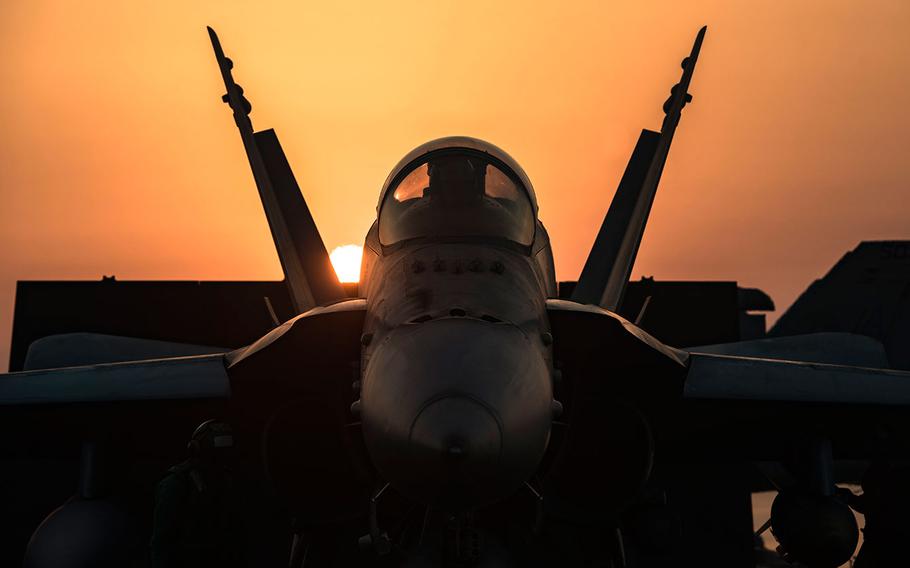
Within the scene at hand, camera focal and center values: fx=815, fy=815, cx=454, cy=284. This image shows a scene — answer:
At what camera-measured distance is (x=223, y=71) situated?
10211 mm

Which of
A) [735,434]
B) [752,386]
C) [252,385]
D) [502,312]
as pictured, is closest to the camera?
[502,312]

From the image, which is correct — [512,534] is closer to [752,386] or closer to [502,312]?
[502,312]

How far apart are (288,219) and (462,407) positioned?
18.6ft

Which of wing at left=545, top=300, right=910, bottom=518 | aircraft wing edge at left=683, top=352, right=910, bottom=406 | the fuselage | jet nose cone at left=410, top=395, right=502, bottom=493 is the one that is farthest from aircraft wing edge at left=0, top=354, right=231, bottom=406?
aircraft wing edge at left=683, top=352, right=910, bottom=406

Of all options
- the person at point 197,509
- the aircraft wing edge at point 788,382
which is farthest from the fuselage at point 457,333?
the person at point 197,509

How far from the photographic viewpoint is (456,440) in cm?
375

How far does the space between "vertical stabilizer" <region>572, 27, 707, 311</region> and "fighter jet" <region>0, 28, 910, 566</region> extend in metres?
1.74

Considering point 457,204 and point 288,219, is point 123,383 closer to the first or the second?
point 288,219

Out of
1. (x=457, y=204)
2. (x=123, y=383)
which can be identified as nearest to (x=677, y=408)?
(x=457, y=204)

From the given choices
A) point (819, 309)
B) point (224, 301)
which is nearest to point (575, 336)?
point (224, 301)

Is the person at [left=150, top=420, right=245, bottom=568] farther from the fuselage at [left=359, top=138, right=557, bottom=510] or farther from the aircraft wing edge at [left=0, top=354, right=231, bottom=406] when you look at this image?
the fuselage at [left=359, top=138, right=557, bottom=510]

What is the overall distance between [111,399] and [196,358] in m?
0.77

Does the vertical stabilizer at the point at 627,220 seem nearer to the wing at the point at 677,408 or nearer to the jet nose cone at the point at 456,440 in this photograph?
the wing at the point at 677,408

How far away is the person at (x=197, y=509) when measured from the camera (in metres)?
6.04
